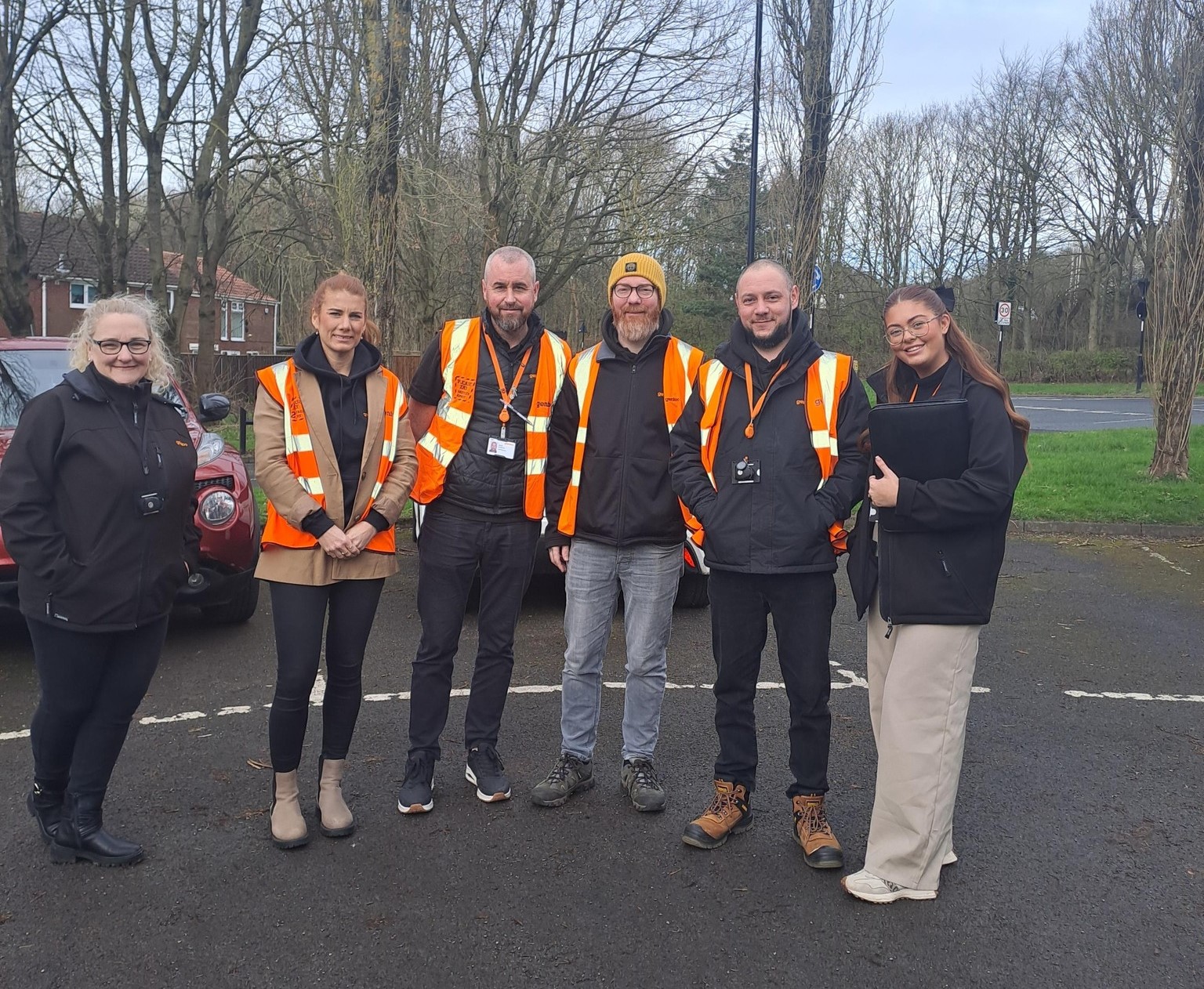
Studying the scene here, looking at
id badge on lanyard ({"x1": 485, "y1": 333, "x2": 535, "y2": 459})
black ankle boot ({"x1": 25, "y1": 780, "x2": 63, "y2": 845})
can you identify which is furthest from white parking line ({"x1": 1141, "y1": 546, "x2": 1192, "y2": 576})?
black ankle boot ({"x1": 25, "y1": 780, "x2": 63, "y2": 845})

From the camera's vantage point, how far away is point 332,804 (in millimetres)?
3857

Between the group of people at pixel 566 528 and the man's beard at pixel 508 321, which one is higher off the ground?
the man's beard at pixel 508 321

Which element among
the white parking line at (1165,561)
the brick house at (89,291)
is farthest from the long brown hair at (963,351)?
the brick house at (89,291)

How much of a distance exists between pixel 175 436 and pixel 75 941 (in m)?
1.64

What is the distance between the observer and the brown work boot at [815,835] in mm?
3598

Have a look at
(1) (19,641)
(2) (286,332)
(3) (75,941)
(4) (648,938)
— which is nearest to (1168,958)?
(4) (648,938)

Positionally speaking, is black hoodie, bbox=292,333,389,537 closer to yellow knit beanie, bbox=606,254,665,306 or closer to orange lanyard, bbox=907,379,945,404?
yellow knit beanie, bbox=606,254,665,306

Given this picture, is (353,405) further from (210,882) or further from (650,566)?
(210,882)

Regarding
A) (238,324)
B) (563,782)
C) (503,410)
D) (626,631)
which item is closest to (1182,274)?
(626,631)

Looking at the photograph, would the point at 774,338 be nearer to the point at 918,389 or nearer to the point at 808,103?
the point at 918,389

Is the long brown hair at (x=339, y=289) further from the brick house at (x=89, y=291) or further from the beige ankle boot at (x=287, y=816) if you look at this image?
the brick house at (x=89, y=291)

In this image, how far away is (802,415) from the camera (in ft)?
12.3

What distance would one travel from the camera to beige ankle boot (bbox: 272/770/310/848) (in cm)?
370

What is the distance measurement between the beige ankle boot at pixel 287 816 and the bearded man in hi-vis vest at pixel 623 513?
89cm
